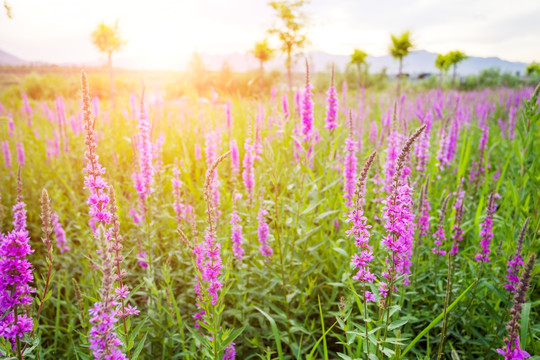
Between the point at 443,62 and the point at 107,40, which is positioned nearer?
the point at 107,40

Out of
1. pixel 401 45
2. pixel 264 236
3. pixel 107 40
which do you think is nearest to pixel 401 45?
pixel 401 45

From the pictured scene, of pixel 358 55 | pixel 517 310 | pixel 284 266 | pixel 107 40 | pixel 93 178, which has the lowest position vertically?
pixel 284 266

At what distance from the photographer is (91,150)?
5.70 ft

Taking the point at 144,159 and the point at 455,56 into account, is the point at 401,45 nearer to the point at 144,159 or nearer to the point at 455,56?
the point at 455,56

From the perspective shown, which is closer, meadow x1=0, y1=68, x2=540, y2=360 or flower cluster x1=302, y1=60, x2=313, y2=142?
meadow x1=0, y1=68, x2=540, y2=360

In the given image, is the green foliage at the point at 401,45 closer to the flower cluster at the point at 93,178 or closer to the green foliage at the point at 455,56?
the green foliage at the point at 455,56

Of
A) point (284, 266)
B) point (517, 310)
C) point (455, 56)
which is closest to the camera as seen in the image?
point (517, 310)

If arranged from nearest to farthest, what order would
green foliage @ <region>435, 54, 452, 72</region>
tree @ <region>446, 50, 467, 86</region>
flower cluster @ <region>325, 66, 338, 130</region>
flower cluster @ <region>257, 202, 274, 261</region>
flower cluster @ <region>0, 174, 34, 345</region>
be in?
flower cluster @ <region>0, 174, 34, 345</region> → flower cluster @ <region>257, 202, 274, 261</region> → flower cluster @ <region>325, 66, 338, 130</region> → tree @ <region>446, 50, 467, 86</region> → green foliage @ <region>435, 54, 452, 72</region>

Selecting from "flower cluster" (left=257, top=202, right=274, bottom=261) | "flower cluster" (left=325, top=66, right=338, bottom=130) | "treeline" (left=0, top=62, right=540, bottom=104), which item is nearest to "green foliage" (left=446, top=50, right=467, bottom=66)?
"treeline" (left=0, top=62, right=540, bottom=104)

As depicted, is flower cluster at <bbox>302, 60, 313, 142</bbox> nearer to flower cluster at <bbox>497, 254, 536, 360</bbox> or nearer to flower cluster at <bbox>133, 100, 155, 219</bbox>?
flower cluster at <bbox>133, 100, 155, 219</bbox>

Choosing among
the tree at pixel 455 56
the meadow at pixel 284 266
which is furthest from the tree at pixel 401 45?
the meadow at pixel 284 266

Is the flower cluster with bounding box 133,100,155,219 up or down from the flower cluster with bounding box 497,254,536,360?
up

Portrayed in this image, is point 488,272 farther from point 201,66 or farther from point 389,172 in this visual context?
point 201,66

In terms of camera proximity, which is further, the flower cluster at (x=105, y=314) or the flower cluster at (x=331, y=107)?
the flower cluster at (x=331, y=107)
